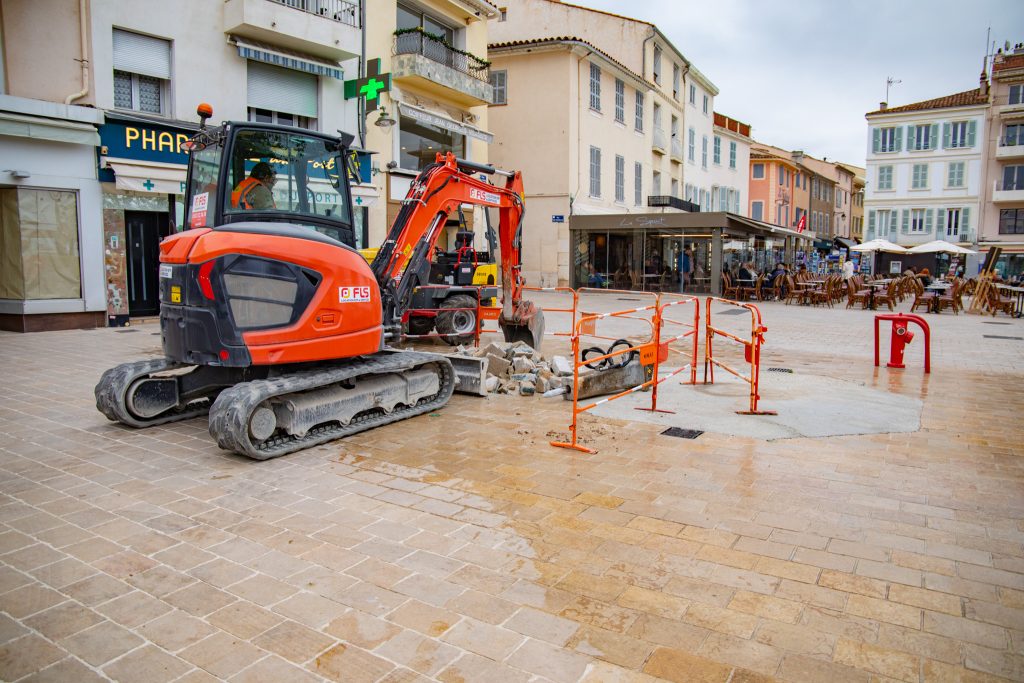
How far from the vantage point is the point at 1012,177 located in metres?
42.3

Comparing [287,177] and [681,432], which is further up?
[287,177]

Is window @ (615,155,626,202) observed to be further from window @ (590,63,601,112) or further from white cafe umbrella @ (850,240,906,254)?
white cafe umbrella @ (850,240,906,254)

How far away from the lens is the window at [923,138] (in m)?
44.5

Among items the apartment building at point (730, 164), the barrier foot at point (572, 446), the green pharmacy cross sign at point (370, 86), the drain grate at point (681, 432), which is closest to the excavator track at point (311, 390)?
the barrier foot at point (572, 446)

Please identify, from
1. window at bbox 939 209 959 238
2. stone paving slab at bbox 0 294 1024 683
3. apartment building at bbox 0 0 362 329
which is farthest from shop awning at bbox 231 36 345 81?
window at bbox 939 209 959 238

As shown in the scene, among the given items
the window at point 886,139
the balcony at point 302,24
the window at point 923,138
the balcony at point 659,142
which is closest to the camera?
the balcony at point 302,24

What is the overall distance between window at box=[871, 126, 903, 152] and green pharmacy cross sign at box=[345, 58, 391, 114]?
39.6 metres

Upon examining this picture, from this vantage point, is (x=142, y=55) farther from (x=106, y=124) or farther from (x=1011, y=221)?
(x=1011, y=221)

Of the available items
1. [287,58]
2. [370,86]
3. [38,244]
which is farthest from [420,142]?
[38,244]

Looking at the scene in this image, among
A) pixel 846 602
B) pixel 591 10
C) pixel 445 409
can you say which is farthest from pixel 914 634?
pixel 591 10

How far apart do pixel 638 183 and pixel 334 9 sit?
18.3 meters

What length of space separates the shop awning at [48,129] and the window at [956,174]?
46.8 metres

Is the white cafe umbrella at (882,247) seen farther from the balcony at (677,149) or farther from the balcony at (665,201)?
the balcony at (677,149)

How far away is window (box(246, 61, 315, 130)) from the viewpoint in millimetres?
16891
